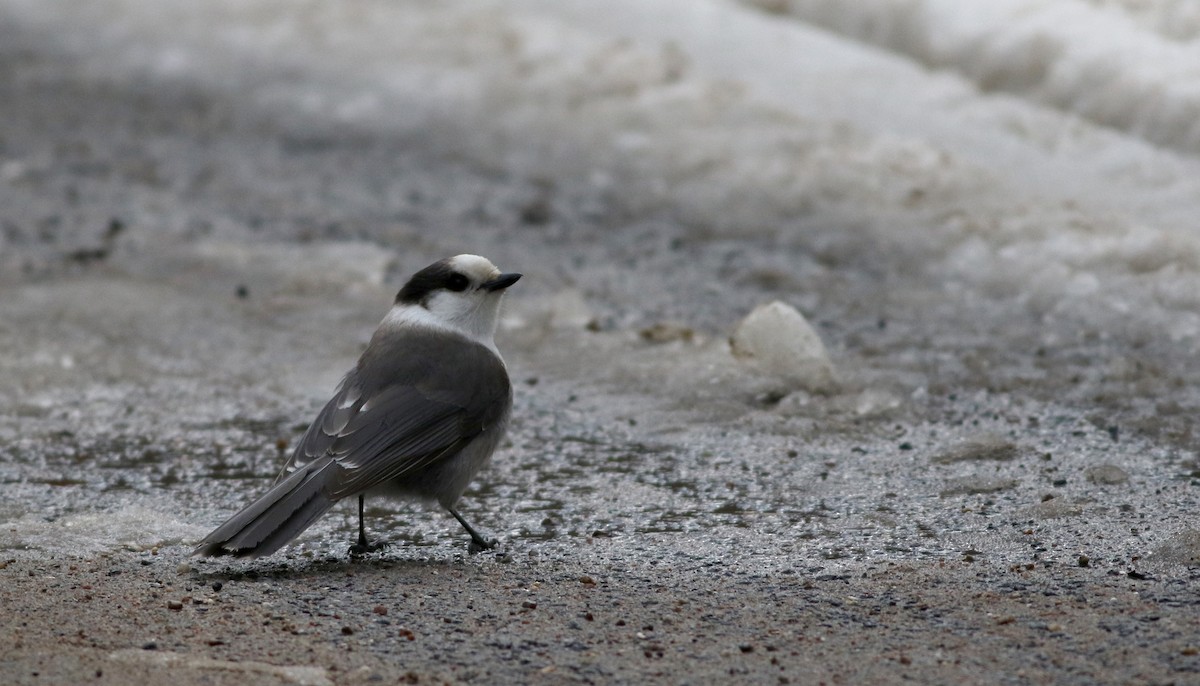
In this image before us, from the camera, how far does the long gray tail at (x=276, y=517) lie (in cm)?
412

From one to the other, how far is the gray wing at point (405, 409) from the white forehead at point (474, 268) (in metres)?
0.24

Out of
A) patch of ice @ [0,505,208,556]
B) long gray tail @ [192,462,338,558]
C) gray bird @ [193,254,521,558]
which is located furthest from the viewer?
patch of ice @ [0,505,208,556]

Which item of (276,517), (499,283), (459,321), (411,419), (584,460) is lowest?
(584,460)

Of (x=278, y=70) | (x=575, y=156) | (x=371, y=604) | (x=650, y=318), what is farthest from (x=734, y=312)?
(x=278, y=70)

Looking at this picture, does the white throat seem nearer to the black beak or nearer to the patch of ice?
the black beak

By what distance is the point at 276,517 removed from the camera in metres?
4.21

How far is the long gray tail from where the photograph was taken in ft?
13.5

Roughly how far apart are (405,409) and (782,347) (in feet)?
5.94

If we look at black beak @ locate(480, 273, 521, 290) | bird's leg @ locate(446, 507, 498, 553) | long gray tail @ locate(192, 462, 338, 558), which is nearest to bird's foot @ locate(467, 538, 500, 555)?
bird's leg @ locate(446, 507, 498, 553)

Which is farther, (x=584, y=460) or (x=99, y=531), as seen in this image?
(x=584, y=460)

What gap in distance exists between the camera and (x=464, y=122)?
10023 mm

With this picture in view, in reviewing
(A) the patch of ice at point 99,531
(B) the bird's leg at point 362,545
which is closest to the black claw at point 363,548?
(B) the bird's leg at point 362,545

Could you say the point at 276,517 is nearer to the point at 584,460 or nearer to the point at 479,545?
the point at 479,545

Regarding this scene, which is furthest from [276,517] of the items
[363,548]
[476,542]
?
[476,542]
